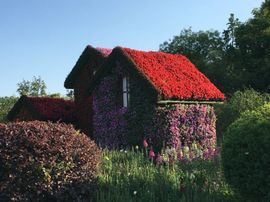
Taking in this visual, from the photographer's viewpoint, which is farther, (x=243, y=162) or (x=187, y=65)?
(x=187, y=65)

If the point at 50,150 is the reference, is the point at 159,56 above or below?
above

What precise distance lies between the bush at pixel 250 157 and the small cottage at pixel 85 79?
54.3ft

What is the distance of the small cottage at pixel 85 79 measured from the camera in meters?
27.0

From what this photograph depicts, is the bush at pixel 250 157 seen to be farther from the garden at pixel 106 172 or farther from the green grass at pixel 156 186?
the green grass at pixel 156 186

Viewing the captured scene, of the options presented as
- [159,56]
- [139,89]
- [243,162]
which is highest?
[159,56]

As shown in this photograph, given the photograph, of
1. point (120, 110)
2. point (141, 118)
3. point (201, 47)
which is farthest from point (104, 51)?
point (201, 47)

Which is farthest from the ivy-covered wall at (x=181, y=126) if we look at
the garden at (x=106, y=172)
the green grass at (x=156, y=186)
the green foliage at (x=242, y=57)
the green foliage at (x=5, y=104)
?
the green foliage at (x=5, y=104)

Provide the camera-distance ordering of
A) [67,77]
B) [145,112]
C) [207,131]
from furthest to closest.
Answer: [67,77] < [207,131] < [145,112]

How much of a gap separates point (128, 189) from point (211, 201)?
182 centimetres

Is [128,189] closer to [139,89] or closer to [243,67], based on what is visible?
[139,89]

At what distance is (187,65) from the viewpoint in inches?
978

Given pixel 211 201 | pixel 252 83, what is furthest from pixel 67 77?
pixel 211 201

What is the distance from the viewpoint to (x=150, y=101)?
66.4ft

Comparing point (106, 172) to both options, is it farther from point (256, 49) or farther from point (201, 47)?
point (201, 47)
